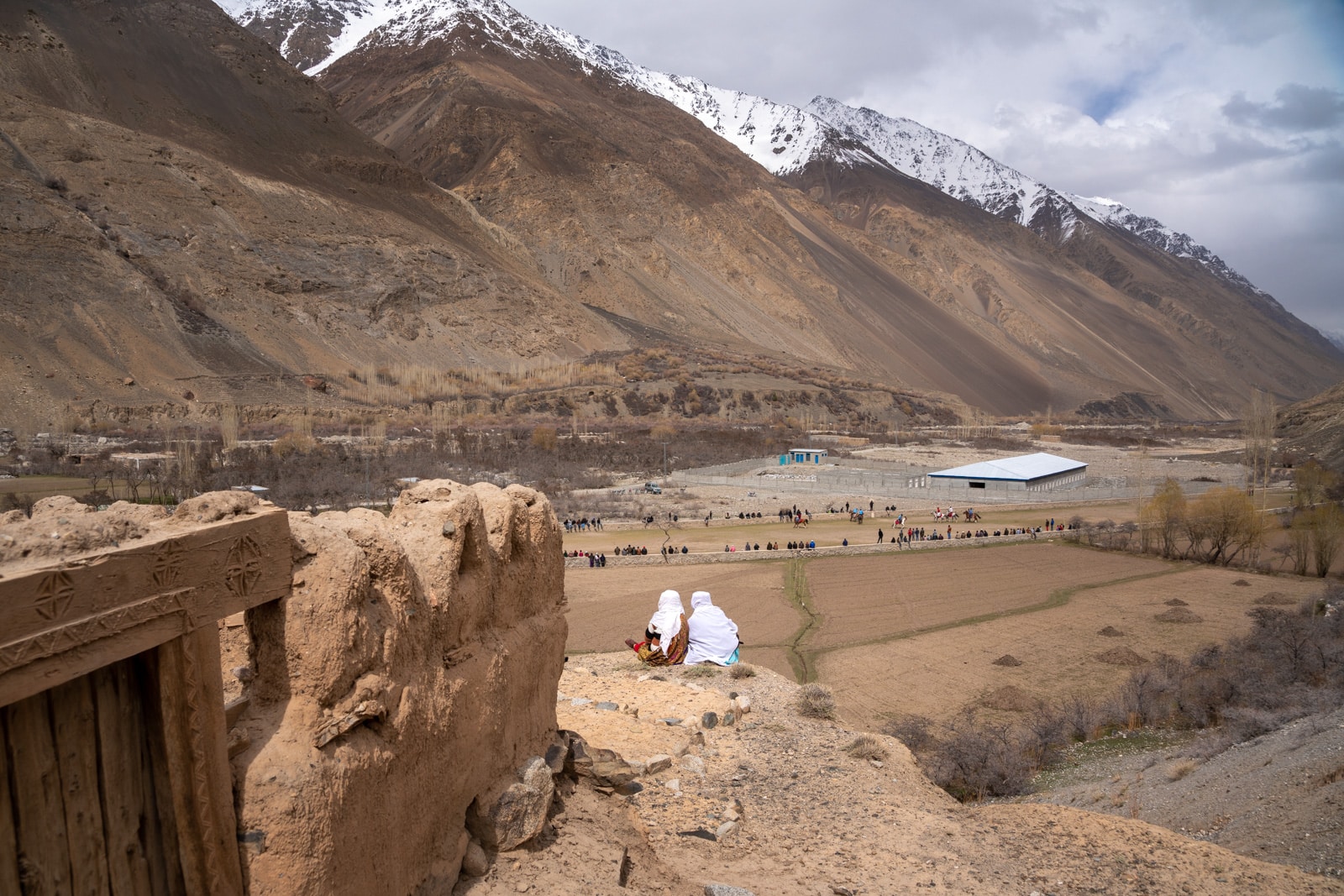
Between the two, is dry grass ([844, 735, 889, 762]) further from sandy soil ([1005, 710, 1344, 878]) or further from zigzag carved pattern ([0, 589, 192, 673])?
zigzag carved pattern ([0, 589, 192, 673])

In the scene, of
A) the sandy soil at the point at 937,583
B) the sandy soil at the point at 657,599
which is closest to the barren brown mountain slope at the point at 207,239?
the sandy soil at the point at 657,599

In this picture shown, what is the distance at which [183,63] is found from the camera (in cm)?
7625

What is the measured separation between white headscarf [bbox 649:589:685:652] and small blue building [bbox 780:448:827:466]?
4195 centimetres

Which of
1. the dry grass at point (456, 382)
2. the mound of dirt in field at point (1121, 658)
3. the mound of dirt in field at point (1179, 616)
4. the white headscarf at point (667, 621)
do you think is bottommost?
the mound of dirt in field at point (1179, 616)

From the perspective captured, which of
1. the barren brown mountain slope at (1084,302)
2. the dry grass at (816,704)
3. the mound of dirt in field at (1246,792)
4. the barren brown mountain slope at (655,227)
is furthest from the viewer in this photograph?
the barren brown mountain slope at (1084,302)

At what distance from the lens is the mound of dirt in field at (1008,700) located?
15.0 metres

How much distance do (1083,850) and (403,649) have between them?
6.17 meters

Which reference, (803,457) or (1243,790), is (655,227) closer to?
(803,457)

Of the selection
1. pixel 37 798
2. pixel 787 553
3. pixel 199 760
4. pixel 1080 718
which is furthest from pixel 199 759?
pixel 787 553

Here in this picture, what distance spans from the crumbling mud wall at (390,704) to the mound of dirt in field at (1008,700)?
34.3ft

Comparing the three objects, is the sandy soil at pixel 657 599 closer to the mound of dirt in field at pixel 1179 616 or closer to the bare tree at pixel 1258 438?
the mound of dirt in field at pixel 1179 616

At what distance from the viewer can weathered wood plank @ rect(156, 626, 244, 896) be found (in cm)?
398

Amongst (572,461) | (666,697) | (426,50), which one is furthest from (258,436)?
(426,50)

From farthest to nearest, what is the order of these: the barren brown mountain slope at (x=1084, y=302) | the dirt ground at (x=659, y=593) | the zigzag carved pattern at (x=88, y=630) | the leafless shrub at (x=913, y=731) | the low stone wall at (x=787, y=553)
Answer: the barren brown mountain slope at (x=1084, y=302) → the low stone wall at (x=787, y=553) → the dirt ground at (x=659, y=593) → the leafless shrub at (x=913, y=731) → the zigzag carved pattern at (x=88, y=630)
